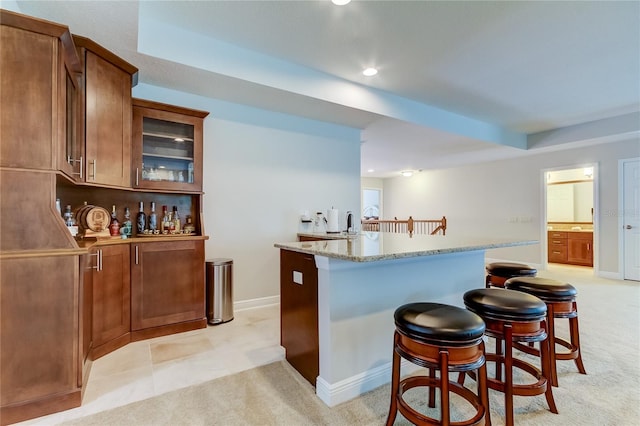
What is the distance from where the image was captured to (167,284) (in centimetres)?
286

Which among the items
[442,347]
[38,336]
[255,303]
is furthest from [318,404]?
[255,303]

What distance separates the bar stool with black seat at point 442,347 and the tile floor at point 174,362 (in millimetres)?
1288

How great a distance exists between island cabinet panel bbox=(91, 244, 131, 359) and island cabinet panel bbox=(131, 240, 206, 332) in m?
0.07

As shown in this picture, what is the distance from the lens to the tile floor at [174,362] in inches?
74.5

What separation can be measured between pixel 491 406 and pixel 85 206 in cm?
345

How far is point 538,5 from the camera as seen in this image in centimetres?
221

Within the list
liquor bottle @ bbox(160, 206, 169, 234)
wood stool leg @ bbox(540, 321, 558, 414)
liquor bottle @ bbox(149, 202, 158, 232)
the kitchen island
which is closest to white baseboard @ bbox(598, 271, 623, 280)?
the kitchen island

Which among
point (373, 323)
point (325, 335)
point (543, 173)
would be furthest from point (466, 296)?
point (543, 173)

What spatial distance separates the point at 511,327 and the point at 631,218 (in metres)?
5.55

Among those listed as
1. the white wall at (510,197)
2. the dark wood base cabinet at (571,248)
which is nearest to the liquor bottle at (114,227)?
the white wall at (510,197)

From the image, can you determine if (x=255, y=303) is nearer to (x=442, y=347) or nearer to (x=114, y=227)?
(x=114, y=227)

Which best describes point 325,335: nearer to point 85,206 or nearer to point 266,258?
point 266,258

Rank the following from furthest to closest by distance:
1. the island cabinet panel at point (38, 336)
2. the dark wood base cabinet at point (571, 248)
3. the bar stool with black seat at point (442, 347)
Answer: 1. the dark wood base cabinet at point (571, 248)
2. the island cabinet panel at point (38, 336)
3. the bar stool with black seat at point (442, 347)

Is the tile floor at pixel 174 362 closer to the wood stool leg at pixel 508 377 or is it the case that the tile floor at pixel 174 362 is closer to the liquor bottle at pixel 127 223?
the liquor bottle at pixel 127 223
